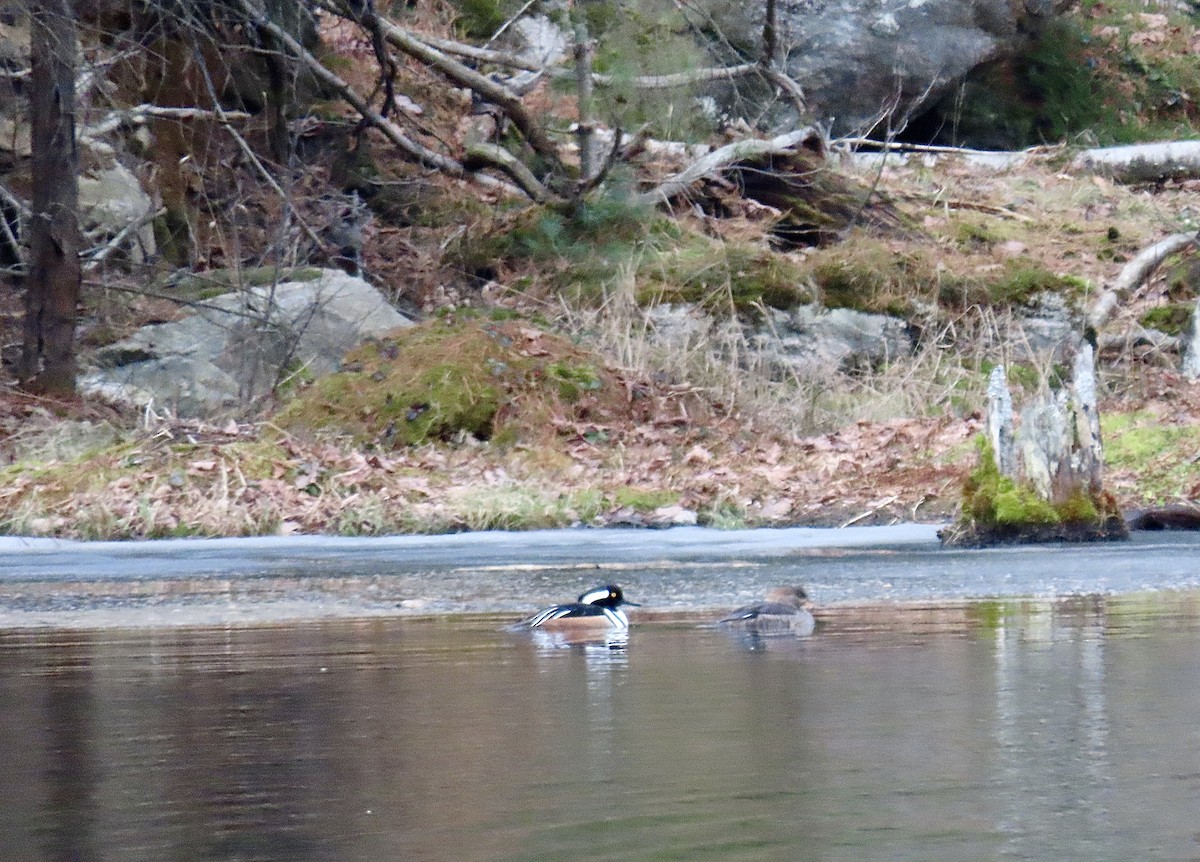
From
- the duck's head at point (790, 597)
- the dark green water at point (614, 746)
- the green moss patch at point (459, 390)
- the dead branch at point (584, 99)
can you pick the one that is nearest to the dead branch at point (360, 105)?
the dead branch at point (584, 99)

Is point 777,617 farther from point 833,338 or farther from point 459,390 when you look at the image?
point 833,338

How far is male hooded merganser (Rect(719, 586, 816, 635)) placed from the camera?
6.82 meters

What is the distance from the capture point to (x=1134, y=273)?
1861 cm

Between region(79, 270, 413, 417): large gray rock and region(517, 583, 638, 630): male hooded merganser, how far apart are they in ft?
25.9

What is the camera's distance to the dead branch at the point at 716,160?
1880 cm

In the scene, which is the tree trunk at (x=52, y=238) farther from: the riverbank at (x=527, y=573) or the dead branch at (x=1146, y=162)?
the dead branch at (x=1146, y=162)

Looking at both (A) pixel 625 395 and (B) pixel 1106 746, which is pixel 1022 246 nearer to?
(A) pixel 625 395

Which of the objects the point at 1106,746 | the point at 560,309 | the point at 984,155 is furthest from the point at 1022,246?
the point at 1106,746

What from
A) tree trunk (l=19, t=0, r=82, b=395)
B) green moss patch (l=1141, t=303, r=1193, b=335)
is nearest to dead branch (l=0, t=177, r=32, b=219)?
tree trunk (l=19, t=0, r=82, b=395)

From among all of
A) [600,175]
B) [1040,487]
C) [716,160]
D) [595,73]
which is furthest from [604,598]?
[716,160]

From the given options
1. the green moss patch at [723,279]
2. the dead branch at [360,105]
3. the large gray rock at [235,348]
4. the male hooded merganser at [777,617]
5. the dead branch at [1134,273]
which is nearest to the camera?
the male hooded merganser at [777,617]

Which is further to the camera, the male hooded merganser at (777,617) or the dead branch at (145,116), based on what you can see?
the dead branch at (145,116)

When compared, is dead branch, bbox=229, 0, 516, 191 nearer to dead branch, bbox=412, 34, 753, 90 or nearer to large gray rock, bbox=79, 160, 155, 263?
dead branch, bbox=412, 34, 753, 90

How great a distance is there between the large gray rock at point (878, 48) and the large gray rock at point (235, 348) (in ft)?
31.3
